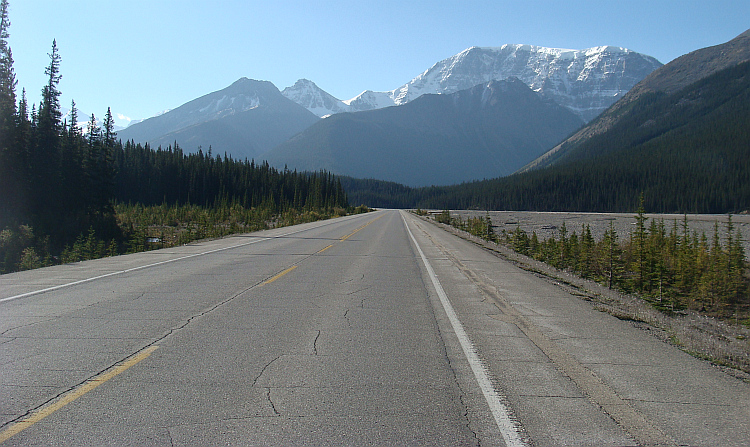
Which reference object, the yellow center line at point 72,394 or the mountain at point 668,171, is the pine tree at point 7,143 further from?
the mountain at point 668,171

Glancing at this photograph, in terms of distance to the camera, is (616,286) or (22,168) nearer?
(616,286)

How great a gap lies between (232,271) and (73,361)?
6539 mm

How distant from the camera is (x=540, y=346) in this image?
17.7 feet

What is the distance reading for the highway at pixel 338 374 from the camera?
3170 mm

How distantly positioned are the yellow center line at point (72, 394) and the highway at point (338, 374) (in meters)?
0.02

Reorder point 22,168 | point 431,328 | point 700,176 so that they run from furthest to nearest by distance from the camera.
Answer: point 700,176 → point 22,168 → point 431,328

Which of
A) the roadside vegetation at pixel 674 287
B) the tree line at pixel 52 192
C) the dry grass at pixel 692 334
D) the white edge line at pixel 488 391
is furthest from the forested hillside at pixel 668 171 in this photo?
the white edge line at pixel 488 391

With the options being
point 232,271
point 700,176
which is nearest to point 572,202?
point 700,176

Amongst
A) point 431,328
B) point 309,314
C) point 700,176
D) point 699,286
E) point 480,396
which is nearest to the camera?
point 480,396

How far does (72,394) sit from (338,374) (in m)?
2.25

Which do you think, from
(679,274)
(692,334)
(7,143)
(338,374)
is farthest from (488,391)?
(7,143)

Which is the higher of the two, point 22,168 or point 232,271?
point 22,168

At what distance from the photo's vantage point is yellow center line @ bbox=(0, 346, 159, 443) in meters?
3.06

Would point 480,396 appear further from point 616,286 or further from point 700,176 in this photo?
point 700,176
